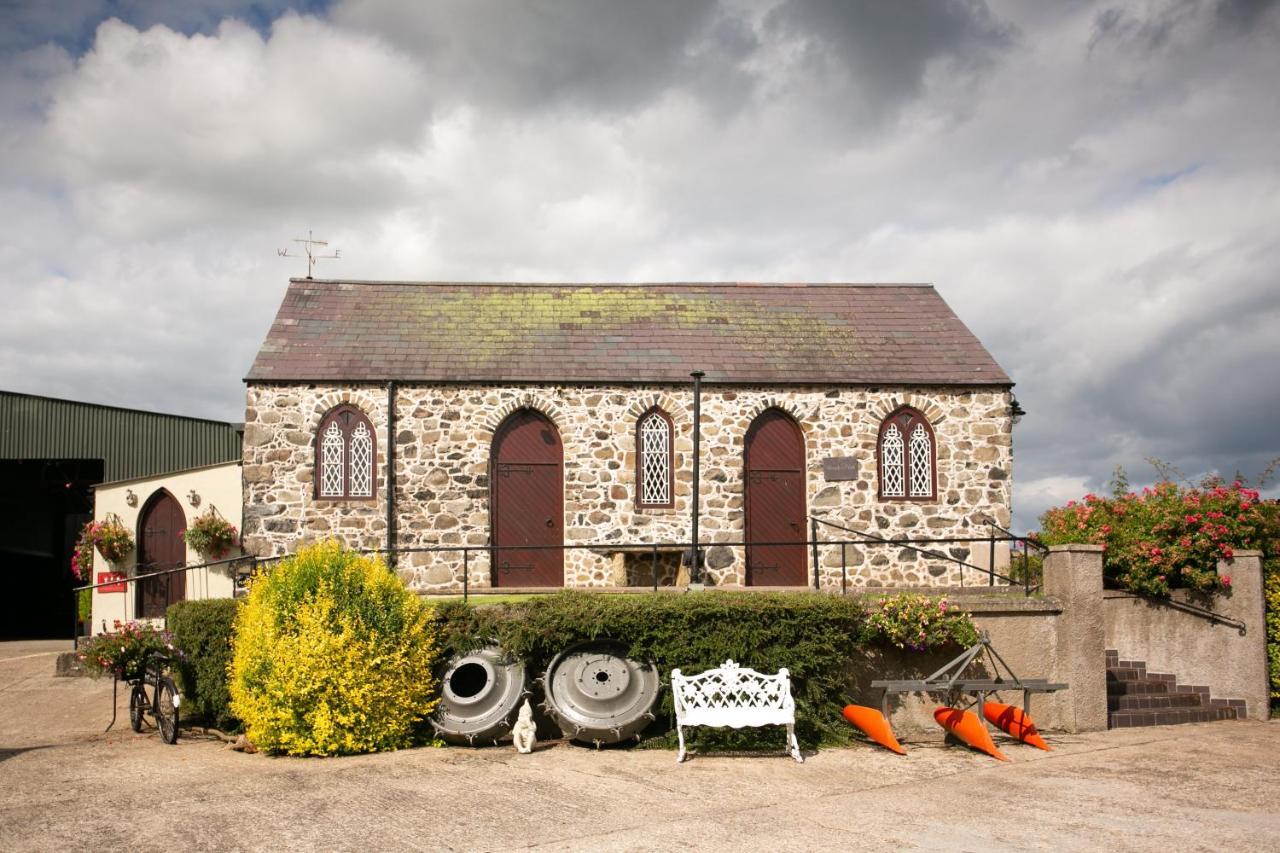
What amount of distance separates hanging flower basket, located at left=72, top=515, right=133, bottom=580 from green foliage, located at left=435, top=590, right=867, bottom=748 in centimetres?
1115

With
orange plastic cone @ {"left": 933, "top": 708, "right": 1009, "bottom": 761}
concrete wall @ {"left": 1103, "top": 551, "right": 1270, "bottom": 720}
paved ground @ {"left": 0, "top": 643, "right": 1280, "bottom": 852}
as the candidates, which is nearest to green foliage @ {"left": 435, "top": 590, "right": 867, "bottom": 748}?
paved ground @ {"left": 0, "top": 643, "right": 1280, "bottom": 852}

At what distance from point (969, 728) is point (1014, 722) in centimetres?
75

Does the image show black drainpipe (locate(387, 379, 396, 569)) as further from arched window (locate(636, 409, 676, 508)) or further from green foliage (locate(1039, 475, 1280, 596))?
green foliage (locate(1039, 475, 1280, 596))

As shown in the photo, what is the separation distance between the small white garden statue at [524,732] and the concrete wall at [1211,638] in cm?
768

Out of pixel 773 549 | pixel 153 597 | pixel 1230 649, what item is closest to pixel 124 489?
pixel 153 597

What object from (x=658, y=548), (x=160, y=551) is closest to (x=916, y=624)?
(x=658, y=548)

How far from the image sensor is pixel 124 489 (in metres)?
19.4

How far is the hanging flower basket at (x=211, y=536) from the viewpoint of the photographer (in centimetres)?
1844

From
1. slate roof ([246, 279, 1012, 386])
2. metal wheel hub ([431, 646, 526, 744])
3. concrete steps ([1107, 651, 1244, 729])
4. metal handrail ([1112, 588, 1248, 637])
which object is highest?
slate roof ([246, 279, 1012, 386])

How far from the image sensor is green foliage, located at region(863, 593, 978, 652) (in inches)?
454

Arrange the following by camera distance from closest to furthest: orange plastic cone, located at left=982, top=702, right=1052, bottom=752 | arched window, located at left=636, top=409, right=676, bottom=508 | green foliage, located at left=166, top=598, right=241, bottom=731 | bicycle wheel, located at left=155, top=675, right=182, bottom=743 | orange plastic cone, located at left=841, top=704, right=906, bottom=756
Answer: orange plastic cone, located at left=841, top=704, right=906, bottom=756 < orange plastic cone, located at left=982, top=702, right=1052, bottom=752 < bicycle wheel, located at left=155, top=675, right=182, bottom=743 < green foliage, located at left=166, top=598, right=241, bottom=731 < arched window, located at left=636, top=409, right=676, bottom=508

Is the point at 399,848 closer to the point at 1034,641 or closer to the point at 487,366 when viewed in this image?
the point at 1034,641

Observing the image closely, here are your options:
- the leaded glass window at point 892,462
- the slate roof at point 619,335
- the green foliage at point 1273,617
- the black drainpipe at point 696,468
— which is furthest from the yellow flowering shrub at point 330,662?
the green foliage at point 1273,617

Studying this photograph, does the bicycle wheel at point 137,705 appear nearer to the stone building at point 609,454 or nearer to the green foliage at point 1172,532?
the stone building at point 609,454
